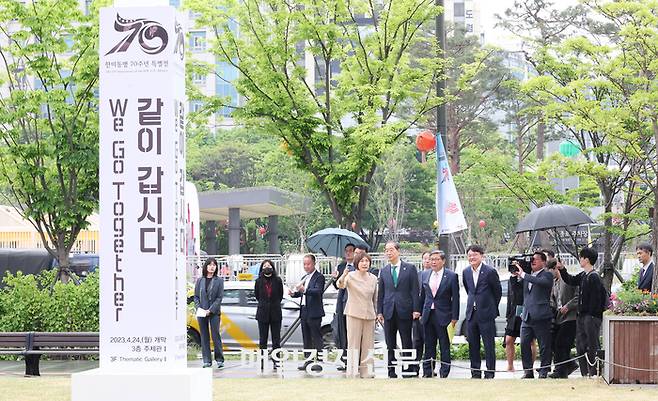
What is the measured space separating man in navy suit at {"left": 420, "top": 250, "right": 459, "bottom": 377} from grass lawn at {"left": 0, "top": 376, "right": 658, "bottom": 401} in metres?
1.28

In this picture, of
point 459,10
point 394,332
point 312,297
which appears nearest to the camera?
point 394,332

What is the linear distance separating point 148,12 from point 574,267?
25.7 m

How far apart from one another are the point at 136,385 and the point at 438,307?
24.2ft

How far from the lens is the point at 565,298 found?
17453 millimetres

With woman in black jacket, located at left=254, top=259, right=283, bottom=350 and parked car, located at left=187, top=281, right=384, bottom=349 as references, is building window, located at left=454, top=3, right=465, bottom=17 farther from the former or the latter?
woman in black jacket, located at left=254, top=259, right=283, bottom=350

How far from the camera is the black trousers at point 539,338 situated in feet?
56.0

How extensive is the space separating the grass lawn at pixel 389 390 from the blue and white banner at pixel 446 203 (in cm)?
557

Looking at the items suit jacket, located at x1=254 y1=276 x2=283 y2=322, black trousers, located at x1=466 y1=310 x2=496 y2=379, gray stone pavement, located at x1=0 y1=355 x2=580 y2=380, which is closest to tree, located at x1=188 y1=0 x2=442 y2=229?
suit jacket, located at x1=254 y1=276 x2=283 y2=322

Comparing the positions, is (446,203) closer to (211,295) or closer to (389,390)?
(211,295)

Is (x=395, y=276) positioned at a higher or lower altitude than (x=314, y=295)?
higher

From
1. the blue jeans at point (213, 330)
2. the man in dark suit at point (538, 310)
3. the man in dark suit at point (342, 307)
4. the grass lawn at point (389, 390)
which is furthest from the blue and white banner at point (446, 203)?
the grass lawn at point (389, 390)

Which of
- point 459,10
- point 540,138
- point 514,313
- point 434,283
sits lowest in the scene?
point 514,313

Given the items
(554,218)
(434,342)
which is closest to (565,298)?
(434,342)

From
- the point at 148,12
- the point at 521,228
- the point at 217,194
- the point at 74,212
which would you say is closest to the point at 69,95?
the point at 74,212
